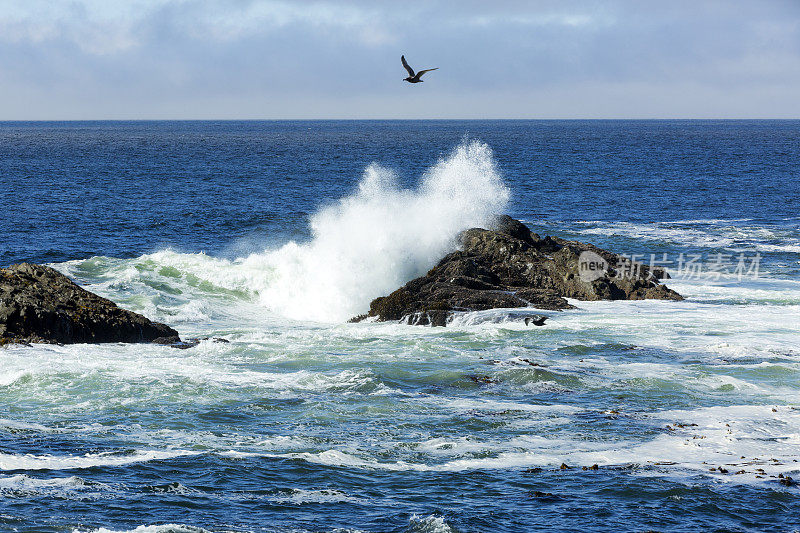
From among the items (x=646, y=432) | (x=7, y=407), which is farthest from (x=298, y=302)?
(x=646, y=432)

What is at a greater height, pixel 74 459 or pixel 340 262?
pixel 340 262

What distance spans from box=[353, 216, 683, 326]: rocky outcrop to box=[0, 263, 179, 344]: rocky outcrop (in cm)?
627

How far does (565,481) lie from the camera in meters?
10.6

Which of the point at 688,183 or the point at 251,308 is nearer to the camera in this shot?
the point at 251,308

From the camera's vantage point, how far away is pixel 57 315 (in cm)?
1752

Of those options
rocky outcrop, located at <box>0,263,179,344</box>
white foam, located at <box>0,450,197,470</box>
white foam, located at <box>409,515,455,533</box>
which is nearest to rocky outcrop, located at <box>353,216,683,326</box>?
rocky outcrop, located at <box>0,263,179,344</box>

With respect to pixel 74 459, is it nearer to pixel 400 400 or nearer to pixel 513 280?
pixel 400 400

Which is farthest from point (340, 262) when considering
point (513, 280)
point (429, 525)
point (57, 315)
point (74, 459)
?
point (429, 525)

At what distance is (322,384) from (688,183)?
53243 millimetres

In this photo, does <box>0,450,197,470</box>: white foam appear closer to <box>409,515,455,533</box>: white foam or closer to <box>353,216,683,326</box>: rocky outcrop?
<box>409,515,455,533</box>: white foam

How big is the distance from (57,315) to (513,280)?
11.9m

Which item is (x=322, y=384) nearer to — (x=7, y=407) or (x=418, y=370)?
(x=418, y=370)

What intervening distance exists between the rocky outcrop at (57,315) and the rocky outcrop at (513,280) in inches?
247

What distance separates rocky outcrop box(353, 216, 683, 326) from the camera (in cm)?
2134
